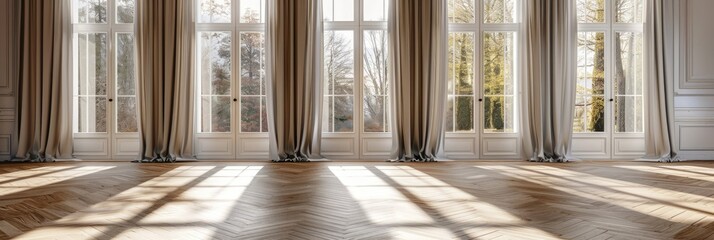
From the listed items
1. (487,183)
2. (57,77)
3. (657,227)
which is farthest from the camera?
(57,77)

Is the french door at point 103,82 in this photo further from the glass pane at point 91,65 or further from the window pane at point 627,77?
the window pane at point 627,77

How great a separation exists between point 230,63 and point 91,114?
6.69 feet

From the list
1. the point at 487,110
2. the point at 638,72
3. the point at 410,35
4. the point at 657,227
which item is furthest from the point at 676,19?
the point at 657,227

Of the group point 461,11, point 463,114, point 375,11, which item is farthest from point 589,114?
point 375,11

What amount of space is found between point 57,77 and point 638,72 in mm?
7869

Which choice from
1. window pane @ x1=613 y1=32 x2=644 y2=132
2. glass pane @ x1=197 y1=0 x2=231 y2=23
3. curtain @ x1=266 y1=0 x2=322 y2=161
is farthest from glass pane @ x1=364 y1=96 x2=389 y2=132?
window pane @ x1=613 y1=32 x2=644 y2=132

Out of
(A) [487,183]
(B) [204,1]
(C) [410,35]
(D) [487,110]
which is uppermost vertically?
(B) [204,1]

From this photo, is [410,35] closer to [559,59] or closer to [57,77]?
[559,59]

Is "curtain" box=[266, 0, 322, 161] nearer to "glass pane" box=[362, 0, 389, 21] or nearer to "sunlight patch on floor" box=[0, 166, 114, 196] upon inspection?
"glass pane" box=[362, 0, 389, 21]

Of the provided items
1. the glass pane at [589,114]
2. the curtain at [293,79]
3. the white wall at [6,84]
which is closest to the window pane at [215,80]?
the curtain at [293,79]

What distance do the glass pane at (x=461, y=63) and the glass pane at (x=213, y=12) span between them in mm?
3133

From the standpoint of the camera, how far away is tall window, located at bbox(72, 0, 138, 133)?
6547 millimetres

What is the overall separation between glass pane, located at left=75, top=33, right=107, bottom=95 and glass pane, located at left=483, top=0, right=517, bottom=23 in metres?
5.31

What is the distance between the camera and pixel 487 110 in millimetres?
6621
